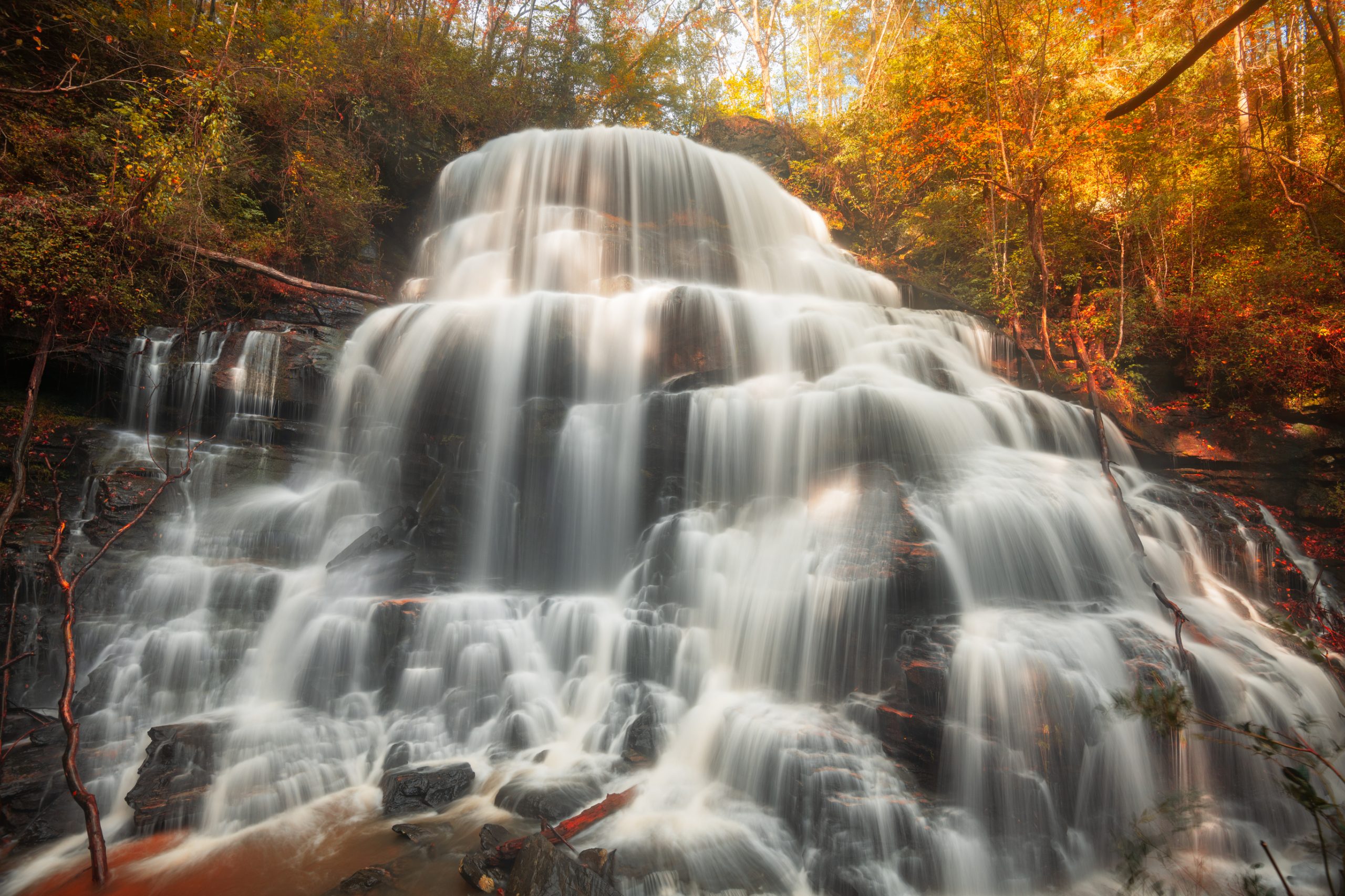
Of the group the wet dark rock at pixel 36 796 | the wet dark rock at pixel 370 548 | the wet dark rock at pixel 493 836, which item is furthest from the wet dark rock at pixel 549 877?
the wet dark rock at pixel 370 548

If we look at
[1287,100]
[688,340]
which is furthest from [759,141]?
[688,340]

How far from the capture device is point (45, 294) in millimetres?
7988

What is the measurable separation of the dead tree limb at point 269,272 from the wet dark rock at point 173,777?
297 inches

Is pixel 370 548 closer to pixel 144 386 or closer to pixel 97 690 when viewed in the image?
pixel 97 690

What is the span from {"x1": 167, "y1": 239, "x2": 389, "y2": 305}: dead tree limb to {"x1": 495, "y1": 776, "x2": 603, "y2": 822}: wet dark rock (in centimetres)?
940

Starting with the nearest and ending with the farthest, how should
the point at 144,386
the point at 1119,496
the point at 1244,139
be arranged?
the point at 1119,496, the point at 144,386, the point at 1244,139

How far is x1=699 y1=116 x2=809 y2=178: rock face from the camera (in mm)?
20766

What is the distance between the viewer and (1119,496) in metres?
7.62

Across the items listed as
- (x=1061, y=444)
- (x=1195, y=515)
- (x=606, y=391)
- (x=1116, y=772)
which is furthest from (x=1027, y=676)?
(x=606, y=391)

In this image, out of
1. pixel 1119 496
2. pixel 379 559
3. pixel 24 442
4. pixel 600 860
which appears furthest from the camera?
pixel 379 559

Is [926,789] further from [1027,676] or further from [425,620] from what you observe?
[425,620]

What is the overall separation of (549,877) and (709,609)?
3687 mm

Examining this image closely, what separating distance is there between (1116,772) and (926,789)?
5.26 ft

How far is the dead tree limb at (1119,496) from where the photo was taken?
580 cm
